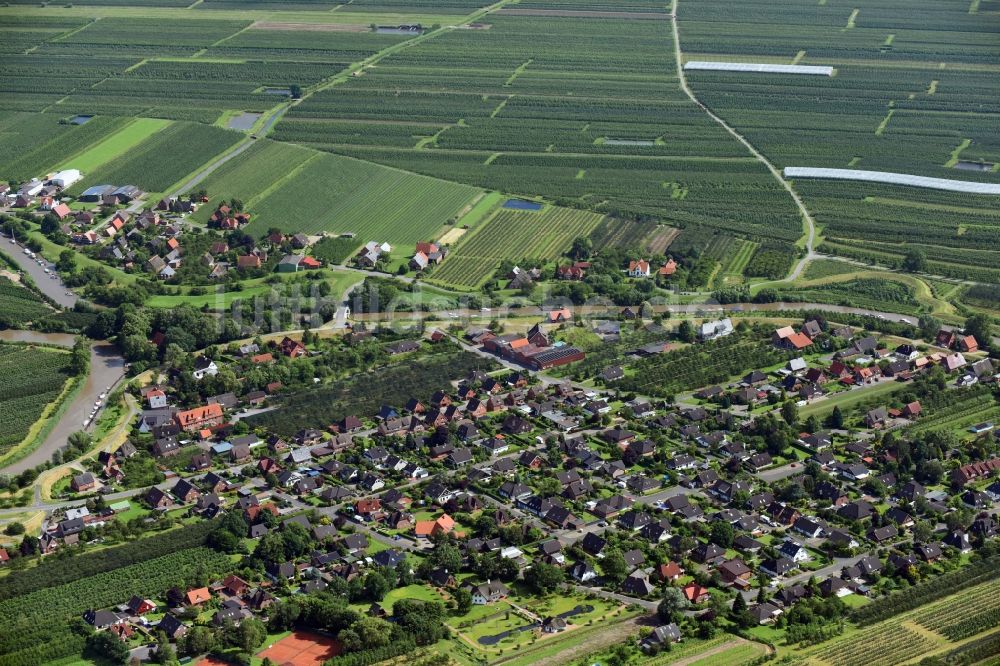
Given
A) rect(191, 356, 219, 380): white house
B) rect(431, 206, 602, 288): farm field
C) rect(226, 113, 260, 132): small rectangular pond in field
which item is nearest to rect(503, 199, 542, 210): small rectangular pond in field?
rect(431, 206, 602, 288): farm field

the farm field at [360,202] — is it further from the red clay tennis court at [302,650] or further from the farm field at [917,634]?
the farm field at [917,634]

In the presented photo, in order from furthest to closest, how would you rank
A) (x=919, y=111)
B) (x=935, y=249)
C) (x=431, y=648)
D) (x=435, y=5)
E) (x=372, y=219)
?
(x=435, y=5) < (x=919, y=111) < (x=372, y=219) < (x=935, y=249) < (x=431, y=648)

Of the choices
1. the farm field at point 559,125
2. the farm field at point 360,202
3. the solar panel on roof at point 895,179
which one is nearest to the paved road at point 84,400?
Result: the farm field at point 360,202

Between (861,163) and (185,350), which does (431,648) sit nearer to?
(185,350)

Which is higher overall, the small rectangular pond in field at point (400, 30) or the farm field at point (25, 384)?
the small rectangular pond in field at point (400, 30)

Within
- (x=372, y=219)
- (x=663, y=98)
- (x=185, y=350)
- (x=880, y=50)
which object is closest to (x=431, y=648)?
(x=185, y=350)

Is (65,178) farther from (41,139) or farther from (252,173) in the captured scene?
(252,173)
